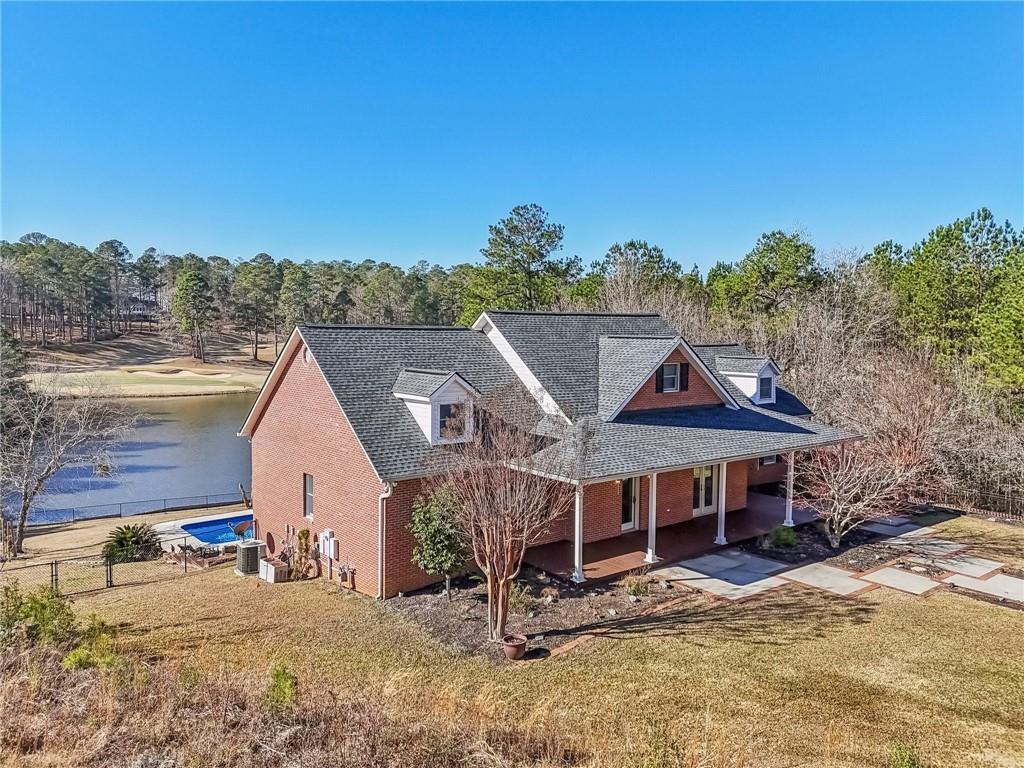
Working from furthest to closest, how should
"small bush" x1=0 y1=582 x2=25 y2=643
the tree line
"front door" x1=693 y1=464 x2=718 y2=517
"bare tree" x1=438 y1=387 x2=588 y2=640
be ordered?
the tree line, "front door" x1=693 y1=464 x2=718 y2=517, "bare tree" x1=438 y1=387 x2=588 y2=640, "small bush" x1=0 y1=582 x2=25 y2=643

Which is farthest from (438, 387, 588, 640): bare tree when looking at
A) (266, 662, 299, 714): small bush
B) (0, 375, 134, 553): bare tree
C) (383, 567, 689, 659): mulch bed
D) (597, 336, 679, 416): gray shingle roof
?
(0, 375, 134, 553): bare tree

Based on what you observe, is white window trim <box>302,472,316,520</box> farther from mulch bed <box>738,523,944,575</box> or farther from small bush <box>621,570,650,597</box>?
mulch bed <box>738,523,944,575</box>

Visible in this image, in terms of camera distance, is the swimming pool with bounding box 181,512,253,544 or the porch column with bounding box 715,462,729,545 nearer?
the porch column with bounding box 715,462,729,545

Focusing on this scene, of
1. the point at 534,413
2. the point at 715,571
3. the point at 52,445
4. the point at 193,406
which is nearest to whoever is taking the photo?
the point at 715,571

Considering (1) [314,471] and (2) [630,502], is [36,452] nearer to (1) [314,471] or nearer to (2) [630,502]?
(1) [314,471]

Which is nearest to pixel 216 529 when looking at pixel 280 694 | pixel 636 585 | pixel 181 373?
pixel 636 585

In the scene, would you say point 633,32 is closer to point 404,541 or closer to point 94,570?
point 404,541

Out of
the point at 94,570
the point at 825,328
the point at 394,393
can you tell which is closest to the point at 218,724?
the point at 394,393
